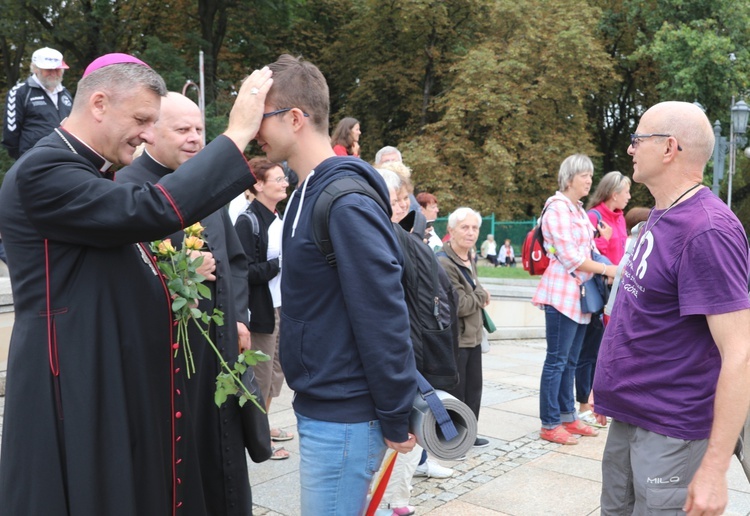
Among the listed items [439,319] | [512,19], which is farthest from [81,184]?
[512,19]

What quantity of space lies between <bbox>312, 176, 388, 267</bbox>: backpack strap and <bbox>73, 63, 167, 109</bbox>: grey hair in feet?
2.03

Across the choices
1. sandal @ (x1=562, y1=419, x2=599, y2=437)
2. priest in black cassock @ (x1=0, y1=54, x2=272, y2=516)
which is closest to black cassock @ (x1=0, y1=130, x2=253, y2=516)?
priest in black cassock @ (x1=0, y1=54, x2=272, y2=516)

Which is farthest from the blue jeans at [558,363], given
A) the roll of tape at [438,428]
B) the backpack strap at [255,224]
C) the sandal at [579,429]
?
the roll of tape at [438,428]

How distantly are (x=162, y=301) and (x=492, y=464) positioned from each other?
3.51 meters

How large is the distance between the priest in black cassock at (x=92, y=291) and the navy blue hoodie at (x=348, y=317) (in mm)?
321

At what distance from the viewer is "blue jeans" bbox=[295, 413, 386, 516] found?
2.33 metres

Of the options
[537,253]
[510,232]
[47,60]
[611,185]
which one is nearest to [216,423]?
[537,253]

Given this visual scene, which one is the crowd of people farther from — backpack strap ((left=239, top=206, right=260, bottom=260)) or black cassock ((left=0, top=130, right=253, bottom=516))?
backpack strap ((left=239, top=206, right=260, bottom=260))

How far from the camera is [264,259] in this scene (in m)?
5.33

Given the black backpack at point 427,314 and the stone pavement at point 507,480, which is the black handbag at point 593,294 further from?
the black backpack at point 427,314

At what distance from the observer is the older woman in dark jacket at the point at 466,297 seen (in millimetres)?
5301

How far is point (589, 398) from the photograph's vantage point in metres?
6.81

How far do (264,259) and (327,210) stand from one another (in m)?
3.12

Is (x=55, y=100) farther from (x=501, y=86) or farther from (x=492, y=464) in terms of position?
(x=501, y=86)
